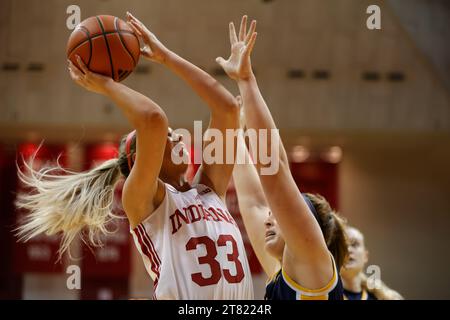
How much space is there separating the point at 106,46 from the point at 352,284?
294 centimetres

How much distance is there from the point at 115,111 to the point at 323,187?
134 inches

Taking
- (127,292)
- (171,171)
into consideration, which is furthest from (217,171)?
(127,292)

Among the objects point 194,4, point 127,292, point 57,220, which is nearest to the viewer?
point 57,220

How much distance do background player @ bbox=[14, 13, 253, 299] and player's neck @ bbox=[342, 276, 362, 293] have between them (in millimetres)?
2202

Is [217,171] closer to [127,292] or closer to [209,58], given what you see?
[209,58]

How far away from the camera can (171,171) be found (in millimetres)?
3029

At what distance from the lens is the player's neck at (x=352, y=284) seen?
4.89m

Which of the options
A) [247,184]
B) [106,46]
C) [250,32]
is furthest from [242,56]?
[247,184]

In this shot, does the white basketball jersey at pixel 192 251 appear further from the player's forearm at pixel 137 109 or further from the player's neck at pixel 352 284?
the player's neck at pixel 352 284

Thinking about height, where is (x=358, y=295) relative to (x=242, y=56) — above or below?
below

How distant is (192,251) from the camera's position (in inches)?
107
